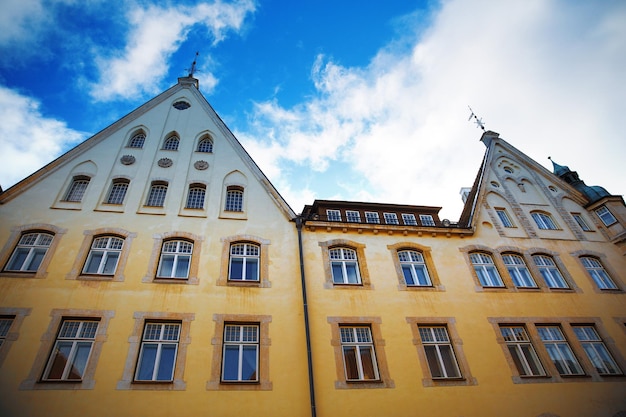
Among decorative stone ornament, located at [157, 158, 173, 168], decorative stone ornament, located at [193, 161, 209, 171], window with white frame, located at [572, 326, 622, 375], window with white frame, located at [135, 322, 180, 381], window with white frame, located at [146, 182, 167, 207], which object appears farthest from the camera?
decorative stone ornament, located at [193, 161, 209, 171]

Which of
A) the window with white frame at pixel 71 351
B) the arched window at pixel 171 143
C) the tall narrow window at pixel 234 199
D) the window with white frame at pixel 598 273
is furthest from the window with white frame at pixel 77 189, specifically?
the window with white frame at pixel 598 273

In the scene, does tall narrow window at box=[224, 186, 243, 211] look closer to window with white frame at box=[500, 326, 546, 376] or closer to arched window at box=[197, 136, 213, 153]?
arched window at box=[197, 136, 213, 153]

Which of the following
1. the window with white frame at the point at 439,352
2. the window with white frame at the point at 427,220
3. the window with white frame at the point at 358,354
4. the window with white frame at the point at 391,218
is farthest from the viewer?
the window with white frame at the point at 427,220

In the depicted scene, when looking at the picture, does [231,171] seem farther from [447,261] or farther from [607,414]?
[607,414]

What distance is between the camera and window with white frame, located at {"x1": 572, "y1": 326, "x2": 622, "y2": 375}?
49.8ft

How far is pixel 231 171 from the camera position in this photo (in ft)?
63.0

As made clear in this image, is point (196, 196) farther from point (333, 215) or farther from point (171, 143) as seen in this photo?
point (333, 215)

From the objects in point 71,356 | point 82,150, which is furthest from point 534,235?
point 82,150

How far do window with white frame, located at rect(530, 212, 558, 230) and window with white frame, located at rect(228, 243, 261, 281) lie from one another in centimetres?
1642

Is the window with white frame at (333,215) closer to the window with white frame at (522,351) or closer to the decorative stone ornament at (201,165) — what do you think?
the decorative stone ornament at (201,165)

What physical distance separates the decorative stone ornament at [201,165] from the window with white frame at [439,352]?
13129 mm

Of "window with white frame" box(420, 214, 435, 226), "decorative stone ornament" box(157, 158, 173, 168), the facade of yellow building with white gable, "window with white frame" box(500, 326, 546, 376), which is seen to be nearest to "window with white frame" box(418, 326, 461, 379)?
the facade of yellow building with white gable

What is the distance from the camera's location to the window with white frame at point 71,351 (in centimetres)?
1168

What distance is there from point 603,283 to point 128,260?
23.0 meters
